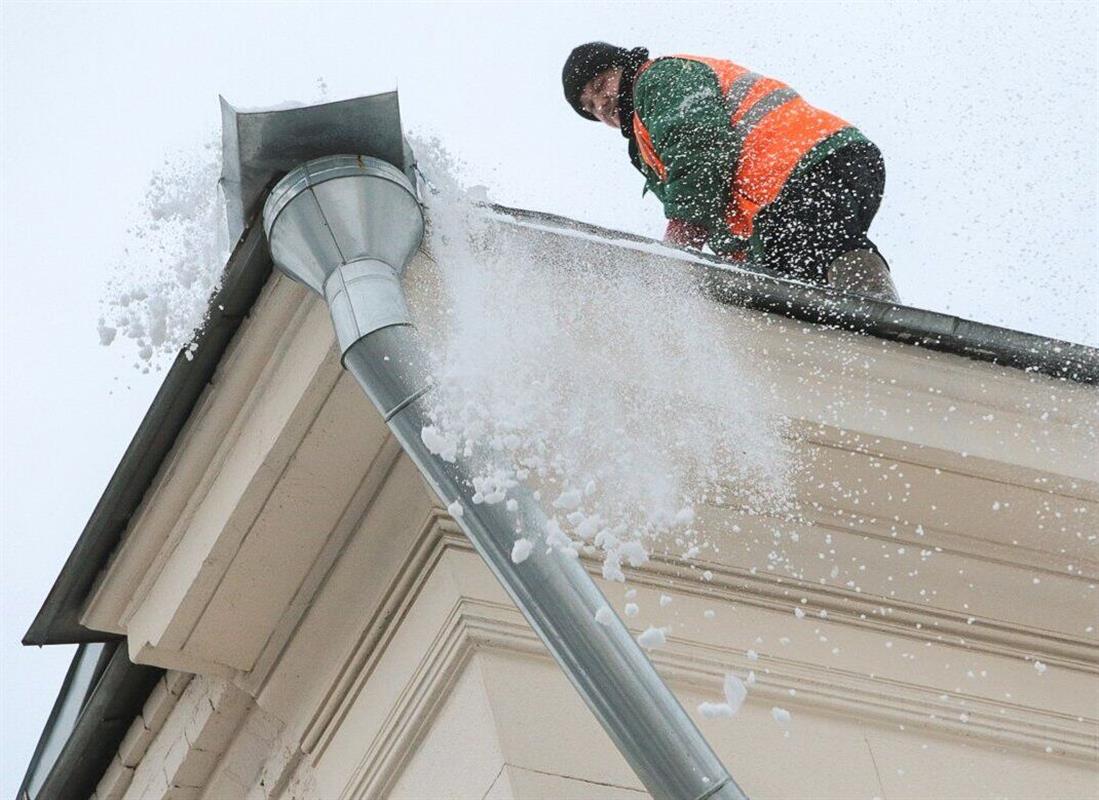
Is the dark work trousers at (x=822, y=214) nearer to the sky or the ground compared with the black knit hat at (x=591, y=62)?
nearer to the ground

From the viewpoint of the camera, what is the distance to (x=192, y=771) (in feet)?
14.3

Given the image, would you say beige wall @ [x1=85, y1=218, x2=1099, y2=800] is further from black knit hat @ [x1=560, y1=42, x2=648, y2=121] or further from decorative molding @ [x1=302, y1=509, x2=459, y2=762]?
black knit hat @ [x1=560, y1=42, x2=648, y2=121]

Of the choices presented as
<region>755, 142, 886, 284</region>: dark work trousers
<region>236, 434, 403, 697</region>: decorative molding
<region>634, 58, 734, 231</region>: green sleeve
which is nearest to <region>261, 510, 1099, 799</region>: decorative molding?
<region>236, 434, 403, 697</region>: decorative molding

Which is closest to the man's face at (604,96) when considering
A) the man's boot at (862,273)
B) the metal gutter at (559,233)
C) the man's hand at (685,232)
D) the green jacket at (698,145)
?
the green jacket at (698,145)

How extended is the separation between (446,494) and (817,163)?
2808mm

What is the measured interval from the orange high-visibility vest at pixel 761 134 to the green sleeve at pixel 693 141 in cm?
3

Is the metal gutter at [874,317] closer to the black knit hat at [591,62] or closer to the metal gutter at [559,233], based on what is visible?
the metal gutter at [559,233]

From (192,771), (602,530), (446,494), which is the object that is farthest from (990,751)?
(192,771)

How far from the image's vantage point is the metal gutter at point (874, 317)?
12.6 feet

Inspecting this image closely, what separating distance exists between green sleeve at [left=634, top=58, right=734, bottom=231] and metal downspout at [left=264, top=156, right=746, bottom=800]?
226 cm

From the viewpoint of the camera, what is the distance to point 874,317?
Answer: 3.89 m

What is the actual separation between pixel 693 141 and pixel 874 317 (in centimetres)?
190

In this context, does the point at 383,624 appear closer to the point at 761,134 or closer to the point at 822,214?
the point at 822,214

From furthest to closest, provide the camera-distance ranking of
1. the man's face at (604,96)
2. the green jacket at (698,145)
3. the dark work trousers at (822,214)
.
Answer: the man's face at (604,96), the green jacket at (698,145), the dark work trousers at (822,214)
